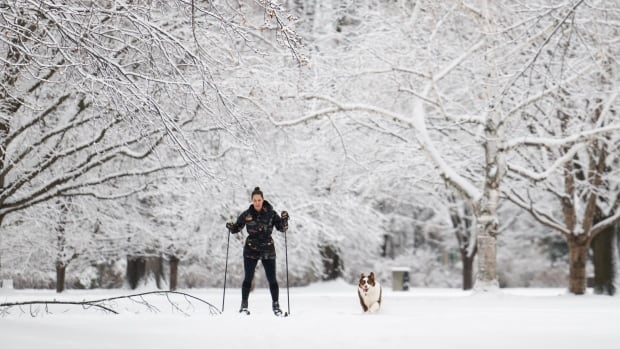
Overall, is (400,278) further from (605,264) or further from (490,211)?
(490,211)

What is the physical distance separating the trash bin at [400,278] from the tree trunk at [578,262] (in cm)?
762

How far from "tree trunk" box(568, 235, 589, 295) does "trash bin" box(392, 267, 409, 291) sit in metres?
7.62

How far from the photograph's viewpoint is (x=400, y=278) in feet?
74.0

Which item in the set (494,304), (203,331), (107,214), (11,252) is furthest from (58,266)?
(203,331)

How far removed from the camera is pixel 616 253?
49.5ft

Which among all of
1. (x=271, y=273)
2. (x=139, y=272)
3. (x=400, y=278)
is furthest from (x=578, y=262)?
(x=139, y=272)

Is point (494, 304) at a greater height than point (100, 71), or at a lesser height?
lesser

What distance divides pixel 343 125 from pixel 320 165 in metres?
5.39

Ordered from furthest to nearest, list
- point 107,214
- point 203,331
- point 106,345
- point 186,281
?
point 186,281 < point 107,214 < point 203,331 < point 106,345

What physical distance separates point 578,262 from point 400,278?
26.6 ft

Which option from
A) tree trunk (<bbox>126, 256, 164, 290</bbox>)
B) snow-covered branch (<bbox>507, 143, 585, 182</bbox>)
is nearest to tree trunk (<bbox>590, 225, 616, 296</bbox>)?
snow-covered branch (<bbox>507, 143, 585, 182</bbox>)

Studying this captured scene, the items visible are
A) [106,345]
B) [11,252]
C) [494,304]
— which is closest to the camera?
[106,345]

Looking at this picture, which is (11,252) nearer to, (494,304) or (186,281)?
(186,281)

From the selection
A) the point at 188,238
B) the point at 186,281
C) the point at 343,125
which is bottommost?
the point at 186,281
